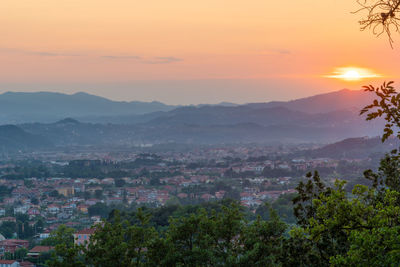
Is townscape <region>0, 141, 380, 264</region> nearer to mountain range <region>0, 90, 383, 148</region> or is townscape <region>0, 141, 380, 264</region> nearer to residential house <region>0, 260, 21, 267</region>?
residential house <region>0, 260, 21, 267</region>

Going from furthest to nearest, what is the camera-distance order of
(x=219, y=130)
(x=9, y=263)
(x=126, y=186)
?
(x=219, y=130)
(x=126, y=186)
(x=9, y=263)

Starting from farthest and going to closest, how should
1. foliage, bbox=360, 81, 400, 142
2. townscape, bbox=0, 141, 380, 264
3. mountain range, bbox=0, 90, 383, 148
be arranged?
mountain range, bbox=0, 90, 383, 148 → townscape, bbox=0, 141, 380, 264 → foliage, bbox=360, 81, 400, 142

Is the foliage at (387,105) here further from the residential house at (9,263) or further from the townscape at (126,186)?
the townscape at (126,186)

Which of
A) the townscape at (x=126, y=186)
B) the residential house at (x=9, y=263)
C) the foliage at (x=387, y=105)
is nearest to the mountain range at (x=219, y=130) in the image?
the townscape at (x=126, y=186)

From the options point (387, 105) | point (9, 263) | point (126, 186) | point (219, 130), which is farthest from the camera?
point (219, 130)

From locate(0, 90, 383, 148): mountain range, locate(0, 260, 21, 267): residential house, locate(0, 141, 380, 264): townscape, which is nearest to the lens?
locate(0, 260, 21, 267): residential house

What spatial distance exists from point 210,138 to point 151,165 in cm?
6824

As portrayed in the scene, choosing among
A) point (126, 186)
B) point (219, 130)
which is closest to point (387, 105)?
point (126, 186)

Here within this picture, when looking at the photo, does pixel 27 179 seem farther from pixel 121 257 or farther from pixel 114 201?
pixel 121 257

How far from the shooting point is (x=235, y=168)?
78.0 metres

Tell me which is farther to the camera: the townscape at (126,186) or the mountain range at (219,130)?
the mountain range at (219,130)

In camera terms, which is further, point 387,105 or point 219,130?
point 219,130

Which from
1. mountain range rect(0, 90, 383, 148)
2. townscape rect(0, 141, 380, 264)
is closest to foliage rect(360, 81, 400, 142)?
townscape rect(0, 141, 380, 264)

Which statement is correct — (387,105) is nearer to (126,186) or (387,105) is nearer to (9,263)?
(9,263)
